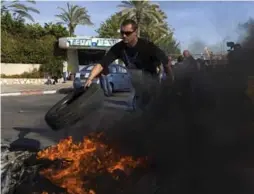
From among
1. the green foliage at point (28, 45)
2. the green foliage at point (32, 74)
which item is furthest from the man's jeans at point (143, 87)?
the green foliage at point (32, 74)

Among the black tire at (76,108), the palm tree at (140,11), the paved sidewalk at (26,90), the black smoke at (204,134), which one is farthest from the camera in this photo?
the palm tree at (140,11)

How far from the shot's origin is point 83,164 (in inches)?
146

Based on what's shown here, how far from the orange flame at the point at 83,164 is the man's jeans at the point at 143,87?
64 centimetres

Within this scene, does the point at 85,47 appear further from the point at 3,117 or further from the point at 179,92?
the point at 179,92

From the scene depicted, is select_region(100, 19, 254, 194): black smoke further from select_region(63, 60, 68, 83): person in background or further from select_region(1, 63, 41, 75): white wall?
select_region(63, 60, 68, 83): person in background

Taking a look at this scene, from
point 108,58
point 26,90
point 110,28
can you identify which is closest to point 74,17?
point 110,28

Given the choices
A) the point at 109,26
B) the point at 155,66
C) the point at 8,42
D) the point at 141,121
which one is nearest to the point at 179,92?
the point at 141,121

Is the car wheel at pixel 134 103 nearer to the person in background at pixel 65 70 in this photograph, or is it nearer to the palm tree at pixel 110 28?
the person in background at pixel 65 70

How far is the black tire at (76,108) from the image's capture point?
396 cm

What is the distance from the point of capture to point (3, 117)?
10.7 metres

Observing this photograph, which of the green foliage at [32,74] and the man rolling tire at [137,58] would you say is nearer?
the man rolling tire at [137,58]

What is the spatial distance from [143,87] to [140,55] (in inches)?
16.4

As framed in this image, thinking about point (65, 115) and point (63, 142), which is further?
point (63, 142)

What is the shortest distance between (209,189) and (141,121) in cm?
103
